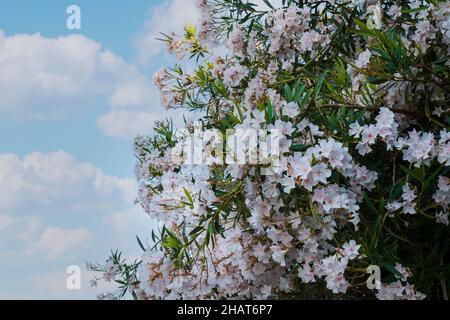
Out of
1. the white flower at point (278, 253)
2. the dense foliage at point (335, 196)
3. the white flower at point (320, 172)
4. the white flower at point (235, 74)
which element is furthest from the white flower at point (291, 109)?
the white flower at point (235, 74)

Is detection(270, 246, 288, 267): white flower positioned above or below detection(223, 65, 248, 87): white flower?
below

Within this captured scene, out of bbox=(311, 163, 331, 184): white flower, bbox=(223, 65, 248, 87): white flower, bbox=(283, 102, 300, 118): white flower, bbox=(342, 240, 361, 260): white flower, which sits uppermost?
bbox=(223, 65, 248, 87): white flower

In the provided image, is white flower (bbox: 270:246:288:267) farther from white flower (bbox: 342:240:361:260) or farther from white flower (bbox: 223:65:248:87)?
white flower (bbox: 223:65:248:87)

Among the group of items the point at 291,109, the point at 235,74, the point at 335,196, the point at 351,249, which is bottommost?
the point at 351,249

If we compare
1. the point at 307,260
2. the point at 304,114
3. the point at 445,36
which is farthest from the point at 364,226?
the point at 445,36

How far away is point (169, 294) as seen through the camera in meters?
2.44

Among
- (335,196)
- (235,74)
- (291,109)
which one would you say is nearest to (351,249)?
(335,196)

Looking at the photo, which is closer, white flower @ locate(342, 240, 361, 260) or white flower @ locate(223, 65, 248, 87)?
white flower @ locate(342, 240, 361, 260)

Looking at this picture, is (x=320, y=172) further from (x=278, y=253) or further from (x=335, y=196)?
(x=278, y=253)

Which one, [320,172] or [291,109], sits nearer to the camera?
[320,172]

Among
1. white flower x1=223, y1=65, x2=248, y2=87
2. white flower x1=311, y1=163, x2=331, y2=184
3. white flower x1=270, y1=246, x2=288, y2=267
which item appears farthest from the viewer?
white flower x1=223, y1=65, x2=248, y2=87

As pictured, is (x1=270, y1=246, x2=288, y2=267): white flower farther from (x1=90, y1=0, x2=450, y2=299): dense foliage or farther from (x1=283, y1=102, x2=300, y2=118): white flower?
(x1=283, y1=102, x2=300, y2=118): white flower

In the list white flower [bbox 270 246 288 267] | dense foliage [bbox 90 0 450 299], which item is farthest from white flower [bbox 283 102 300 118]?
white flower [bbox 270 246 288 267]

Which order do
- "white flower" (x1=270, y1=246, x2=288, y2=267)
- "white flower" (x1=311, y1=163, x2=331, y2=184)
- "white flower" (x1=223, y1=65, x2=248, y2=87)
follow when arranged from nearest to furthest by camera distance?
"white flower" (x1=311, y1=163, x2=331, y2=184) < "white flower" (x1=270, y1=246, x2=288, y2=267) < "white flower" (x1=223, y1=65, x2=248, y2=87)
